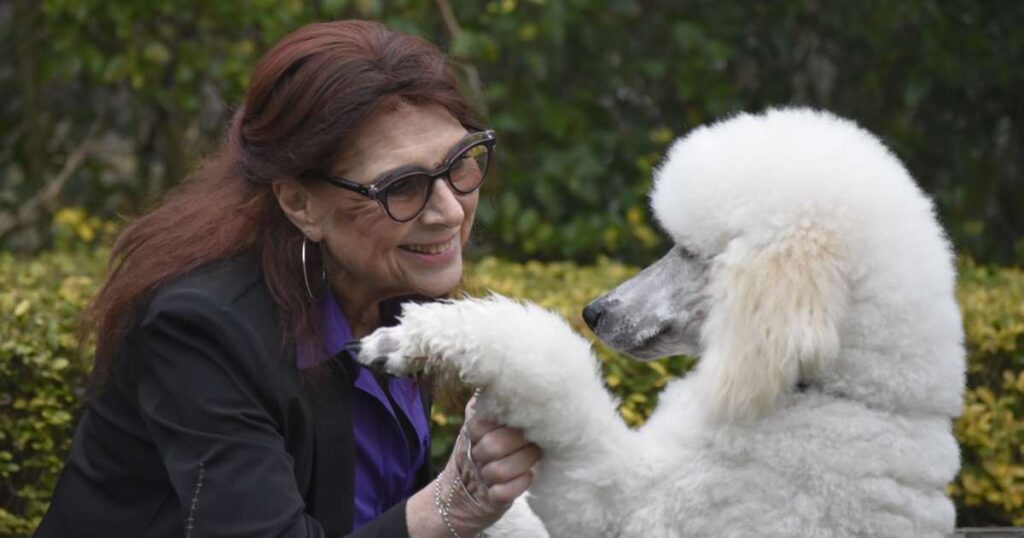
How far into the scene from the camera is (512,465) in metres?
1.98

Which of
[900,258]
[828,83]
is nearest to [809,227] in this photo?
[900,258]

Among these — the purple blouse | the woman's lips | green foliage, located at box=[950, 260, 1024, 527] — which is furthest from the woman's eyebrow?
green foliage, located at box=[950, 260, 1024, 527]

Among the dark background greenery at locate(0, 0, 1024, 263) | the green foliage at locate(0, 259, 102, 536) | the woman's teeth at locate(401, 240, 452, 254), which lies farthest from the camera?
the dark background greenery at locate(0, 0, 1024, 263)

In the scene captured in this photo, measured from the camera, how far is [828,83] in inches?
236

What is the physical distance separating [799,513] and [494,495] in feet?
1.38

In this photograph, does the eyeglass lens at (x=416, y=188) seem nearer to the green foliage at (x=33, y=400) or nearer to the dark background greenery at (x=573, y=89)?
the green foliage at (x=33, y=400)

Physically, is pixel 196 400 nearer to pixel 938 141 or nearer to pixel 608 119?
pixel 608 119

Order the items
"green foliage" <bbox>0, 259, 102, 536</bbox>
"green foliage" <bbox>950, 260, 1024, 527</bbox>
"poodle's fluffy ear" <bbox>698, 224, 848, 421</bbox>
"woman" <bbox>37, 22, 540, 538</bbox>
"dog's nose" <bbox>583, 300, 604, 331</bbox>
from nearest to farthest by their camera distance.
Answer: "poodle's fluffy ear" <bbox>698, 224, 848, 421</bbox>, "woman" <bbox>37, 22, 540, 538</bbox>, "dog's nose" <bbox>583, 300, 604, 331</bbox>, "green foliage" <bbox>0, 259, 102, 536</bbox>, "green foliage" <bbox>950, 260, 1024, 527</bbox>

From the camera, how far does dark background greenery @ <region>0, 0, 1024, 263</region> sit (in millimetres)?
5117

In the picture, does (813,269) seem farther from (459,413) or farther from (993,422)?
(993,422)

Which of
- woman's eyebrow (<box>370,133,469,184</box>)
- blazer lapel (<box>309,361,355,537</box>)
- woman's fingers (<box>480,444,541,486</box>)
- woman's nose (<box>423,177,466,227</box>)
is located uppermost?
woman's eyebrow (<box>370,133,469,184</box>)

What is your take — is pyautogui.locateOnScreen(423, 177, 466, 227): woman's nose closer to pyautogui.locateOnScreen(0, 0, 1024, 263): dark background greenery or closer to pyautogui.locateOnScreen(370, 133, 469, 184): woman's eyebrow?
pyautogui.locateOnScreen(370, 133, 469, 184): woman's eyebrow

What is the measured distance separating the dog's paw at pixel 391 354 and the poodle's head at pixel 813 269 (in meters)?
0.41

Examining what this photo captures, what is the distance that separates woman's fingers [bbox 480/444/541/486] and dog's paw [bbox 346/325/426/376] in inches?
7.2
